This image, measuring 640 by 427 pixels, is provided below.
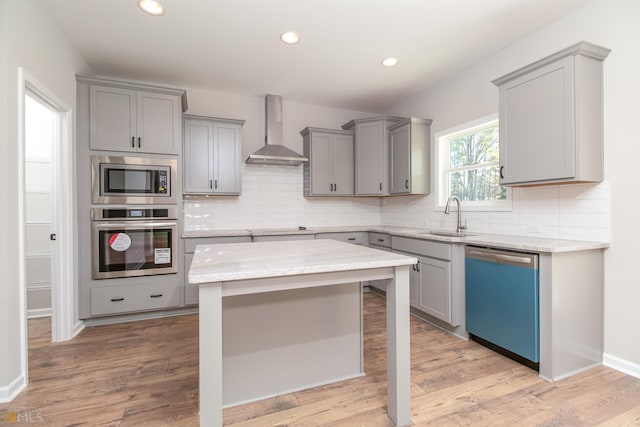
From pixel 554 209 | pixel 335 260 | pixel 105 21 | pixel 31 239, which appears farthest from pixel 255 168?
pixel 554 209

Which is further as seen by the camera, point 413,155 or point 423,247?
point 413,155

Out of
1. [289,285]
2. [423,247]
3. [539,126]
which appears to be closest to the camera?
[289,285]

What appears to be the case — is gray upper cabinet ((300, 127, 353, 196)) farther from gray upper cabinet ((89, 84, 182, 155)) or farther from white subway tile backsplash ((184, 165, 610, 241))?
gray upper cabinet ((89, 84, 182, 155))

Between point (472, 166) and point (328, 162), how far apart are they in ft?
6.05

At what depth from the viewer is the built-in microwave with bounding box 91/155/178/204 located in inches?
117

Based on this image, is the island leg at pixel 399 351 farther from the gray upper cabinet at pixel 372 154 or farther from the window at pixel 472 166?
the gray upper cabinet at pixel 372 154

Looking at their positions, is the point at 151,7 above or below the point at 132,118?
above

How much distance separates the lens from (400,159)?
3996mm

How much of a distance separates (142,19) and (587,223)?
3855 mm

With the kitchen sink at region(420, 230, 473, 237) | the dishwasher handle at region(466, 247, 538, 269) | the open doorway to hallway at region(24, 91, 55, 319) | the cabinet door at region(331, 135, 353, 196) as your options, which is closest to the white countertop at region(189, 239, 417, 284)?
the dishwasher handle at region(466, 247, 538, 269)

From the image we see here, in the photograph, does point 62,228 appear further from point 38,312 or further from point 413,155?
point 413,155

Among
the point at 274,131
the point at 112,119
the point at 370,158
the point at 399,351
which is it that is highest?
the point at 274,131

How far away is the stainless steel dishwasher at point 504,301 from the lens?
2.13 meters

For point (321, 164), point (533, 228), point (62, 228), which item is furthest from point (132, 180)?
point (533, 228)
